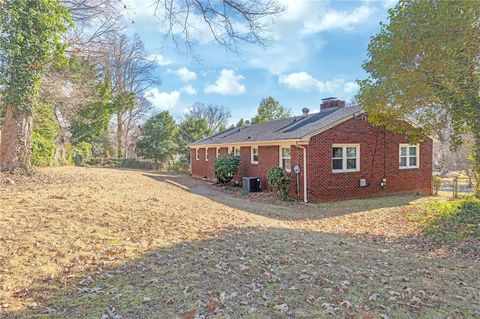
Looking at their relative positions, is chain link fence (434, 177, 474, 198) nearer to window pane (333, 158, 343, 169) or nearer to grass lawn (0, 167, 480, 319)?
window pane (333, 158, 343, 169)

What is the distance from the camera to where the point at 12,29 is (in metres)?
8.12

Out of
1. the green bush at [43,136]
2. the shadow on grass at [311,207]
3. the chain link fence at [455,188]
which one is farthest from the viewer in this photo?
the green bush at [43,136]

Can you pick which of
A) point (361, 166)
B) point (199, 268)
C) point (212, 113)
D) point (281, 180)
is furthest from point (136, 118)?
point (199, 268)

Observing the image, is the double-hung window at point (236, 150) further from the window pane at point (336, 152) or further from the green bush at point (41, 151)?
the green bush at point (41, 151)

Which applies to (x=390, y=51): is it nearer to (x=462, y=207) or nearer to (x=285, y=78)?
(x=462, y=207)

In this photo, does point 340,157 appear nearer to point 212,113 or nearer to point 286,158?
point 286,158

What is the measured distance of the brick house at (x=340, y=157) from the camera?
14.4 m

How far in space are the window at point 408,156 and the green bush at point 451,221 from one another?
4966mm

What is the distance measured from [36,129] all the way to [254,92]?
20814 millimetres

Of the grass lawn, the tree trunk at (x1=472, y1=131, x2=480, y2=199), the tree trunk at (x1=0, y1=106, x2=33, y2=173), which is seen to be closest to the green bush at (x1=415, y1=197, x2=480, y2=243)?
the grass lawn

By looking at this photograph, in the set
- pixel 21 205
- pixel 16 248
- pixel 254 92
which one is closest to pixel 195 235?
pixel 16 248

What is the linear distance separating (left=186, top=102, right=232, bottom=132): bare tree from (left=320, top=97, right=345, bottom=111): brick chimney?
30074 millimetres

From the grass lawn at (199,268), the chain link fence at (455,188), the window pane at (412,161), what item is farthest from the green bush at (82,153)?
the chain link fence at (455,188)

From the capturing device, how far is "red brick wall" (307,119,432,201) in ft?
47.2
